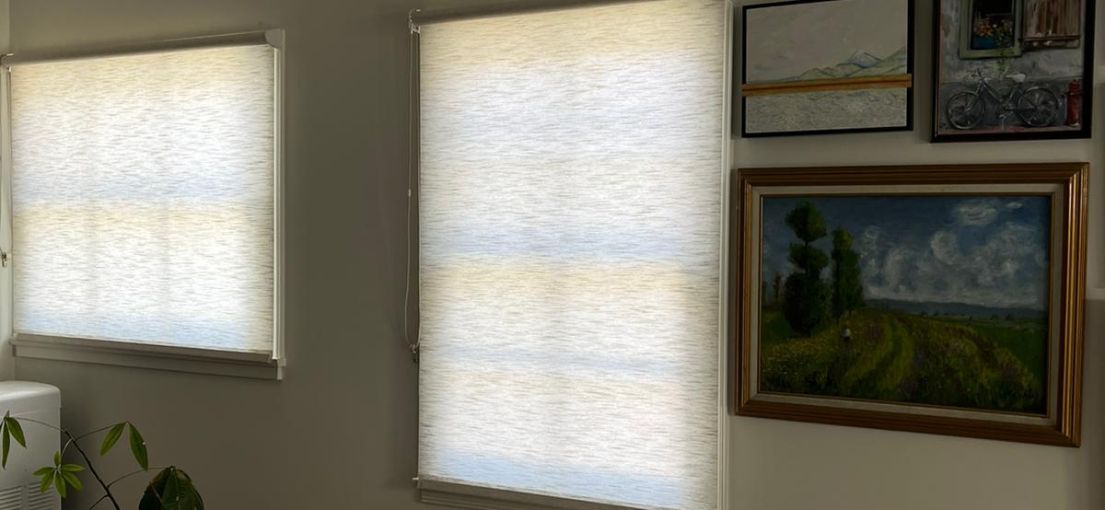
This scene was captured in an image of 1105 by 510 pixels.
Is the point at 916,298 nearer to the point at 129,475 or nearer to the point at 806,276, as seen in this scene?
the point at 806,276

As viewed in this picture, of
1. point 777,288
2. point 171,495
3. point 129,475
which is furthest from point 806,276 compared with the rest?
point 129,475

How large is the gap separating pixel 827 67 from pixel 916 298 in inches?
24.0

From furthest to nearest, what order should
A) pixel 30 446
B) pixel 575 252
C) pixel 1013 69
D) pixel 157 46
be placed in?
1. pixel 30 446
2. pixel 157 46
3. pixel 575 252
4. pixel 1013 69

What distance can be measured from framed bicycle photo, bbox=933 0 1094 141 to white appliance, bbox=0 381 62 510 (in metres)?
3.13

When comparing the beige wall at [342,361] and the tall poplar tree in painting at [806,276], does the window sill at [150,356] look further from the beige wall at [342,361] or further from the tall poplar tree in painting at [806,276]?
the tall poplar tree in painting at [806,276]

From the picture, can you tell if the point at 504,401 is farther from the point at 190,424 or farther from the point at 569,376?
the point at 190,424

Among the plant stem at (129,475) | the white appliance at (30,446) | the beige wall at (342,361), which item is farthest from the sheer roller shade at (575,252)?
the white appliance at (30,446)

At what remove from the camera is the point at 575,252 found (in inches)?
103

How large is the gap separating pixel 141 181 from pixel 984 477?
284 centimetres

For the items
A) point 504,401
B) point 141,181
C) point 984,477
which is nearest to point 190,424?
point 141,181

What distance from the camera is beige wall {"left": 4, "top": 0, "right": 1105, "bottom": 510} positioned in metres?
2.33

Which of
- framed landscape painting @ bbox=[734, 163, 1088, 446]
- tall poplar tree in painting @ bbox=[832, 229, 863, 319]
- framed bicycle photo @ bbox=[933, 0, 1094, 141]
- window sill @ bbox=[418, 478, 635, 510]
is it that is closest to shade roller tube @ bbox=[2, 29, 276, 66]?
window sill @ bbox=[418, 478, 635, 510]

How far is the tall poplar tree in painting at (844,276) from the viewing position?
2277 millimetres

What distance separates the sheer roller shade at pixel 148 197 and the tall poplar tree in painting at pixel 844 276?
5.97 feet
